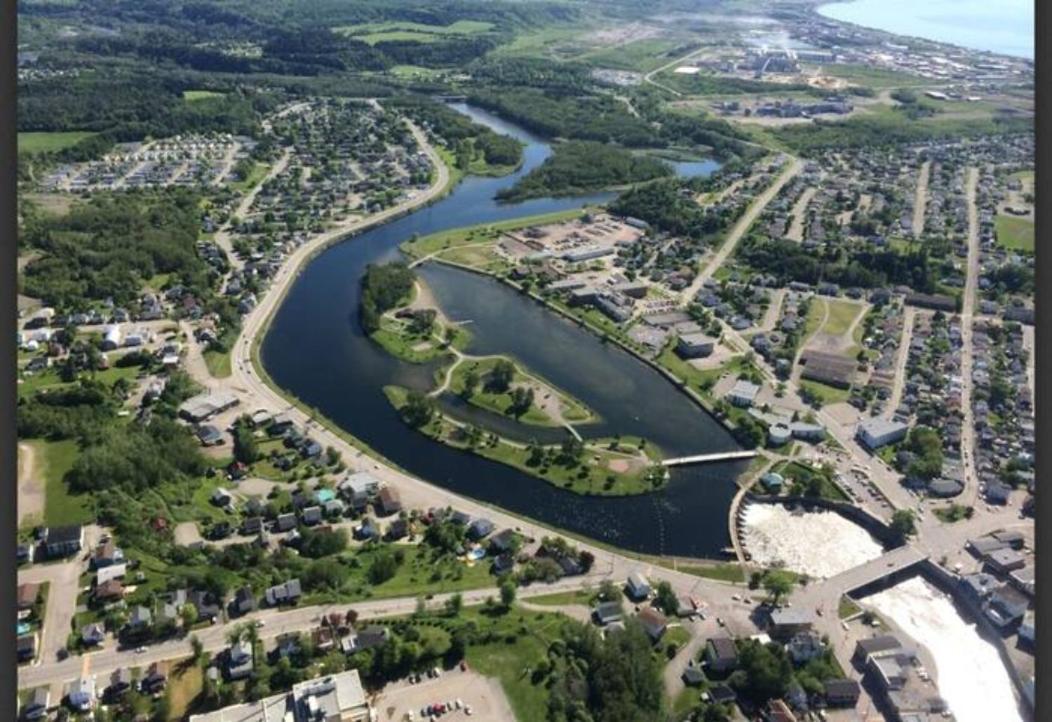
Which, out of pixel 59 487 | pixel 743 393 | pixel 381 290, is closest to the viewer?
pixel 59 487

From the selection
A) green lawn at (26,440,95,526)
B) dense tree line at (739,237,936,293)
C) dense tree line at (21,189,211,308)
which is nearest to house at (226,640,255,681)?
green lawn at (26,440,95,526)

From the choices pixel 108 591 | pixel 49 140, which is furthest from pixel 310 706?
pixel 49 140

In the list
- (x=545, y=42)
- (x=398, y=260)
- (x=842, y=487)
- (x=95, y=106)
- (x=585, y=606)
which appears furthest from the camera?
(x=545, y=42)

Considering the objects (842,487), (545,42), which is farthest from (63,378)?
(545,42)

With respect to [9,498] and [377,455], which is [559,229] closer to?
[377,455]

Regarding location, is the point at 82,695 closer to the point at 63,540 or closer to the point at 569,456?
the point at 63,540

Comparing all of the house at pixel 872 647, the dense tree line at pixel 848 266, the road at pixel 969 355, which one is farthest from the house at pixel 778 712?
the dense tree line at pixel 848 266

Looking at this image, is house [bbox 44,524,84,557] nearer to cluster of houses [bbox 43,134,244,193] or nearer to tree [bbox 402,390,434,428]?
tree [bbox 402,390,434,428]
